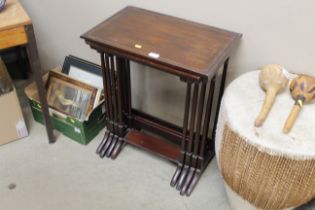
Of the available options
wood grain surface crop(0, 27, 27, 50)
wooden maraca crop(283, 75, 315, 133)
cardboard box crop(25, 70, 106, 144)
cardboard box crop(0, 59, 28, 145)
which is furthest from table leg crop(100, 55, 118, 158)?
wooden maraca crop(283, 75, 315, 133)

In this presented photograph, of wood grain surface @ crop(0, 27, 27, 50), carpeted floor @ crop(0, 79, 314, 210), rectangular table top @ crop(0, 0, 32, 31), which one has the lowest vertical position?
carpeted floor @ crop(0, 79, 314, 210)

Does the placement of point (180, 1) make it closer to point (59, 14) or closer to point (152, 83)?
point (152, 83)

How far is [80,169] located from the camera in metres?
1.86

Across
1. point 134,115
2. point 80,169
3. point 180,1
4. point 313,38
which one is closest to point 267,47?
point 313,38

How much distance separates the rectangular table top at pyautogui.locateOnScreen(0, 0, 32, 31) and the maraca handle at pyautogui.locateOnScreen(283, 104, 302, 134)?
1.12 m

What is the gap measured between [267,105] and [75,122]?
104 centimetres

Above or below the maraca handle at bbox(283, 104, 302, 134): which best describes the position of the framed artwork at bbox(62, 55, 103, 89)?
below

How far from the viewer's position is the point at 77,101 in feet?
6.57

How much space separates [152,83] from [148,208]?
65 centimetres

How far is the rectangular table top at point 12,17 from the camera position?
1.50 metres

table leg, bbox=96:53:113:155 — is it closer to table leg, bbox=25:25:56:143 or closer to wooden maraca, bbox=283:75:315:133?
table leg, bbox=25:25:56:143

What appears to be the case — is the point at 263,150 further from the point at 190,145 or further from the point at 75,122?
the point at 75,122

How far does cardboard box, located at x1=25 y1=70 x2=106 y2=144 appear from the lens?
192 cm

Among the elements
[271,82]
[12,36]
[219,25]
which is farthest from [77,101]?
[271,82]
